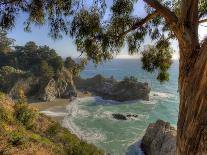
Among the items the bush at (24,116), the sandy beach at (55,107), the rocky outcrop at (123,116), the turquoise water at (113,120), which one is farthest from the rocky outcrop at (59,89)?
the bush at (24,116)

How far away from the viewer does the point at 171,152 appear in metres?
18.7

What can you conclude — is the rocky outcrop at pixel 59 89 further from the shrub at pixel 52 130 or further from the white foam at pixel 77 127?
the shrub at pixel 52 130

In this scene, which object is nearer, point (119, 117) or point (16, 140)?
point (16, 140)

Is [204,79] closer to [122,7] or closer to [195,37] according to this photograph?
[195,37]

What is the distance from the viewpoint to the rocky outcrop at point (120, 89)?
58219 millimetres

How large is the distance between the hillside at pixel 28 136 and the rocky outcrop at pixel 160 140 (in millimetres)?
5546

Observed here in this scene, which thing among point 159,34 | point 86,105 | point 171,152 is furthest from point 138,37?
point 86,105

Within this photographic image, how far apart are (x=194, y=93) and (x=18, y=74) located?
5492cm

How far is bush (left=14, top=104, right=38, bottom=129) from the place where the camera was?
16.8 m

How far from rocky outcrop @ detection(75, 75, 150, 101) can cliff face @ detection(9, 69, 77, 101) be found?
19.1 feet

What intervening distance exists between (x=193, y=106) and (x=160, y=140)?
1852cm

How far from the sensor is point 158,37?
28.0 ft

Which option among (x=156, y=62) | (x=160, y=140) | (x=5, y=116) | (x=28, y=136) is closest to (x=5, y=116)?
(x=5, y=116)

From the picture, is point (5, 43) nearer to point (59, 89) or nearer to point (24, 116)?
point (59, 89)
